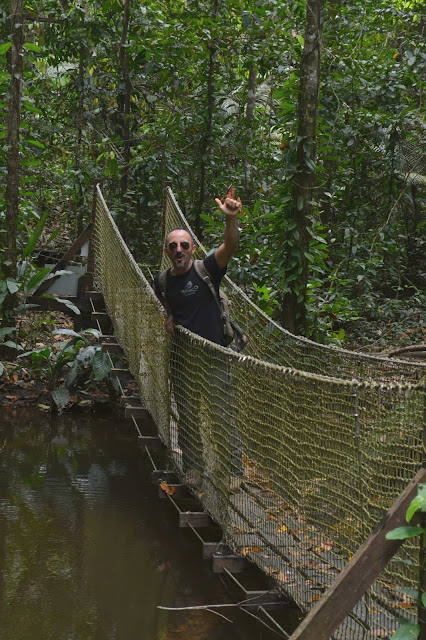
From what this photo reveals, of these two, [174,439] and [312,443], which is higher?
[312,443]

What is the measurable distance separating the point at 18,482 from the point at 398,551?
2898mm

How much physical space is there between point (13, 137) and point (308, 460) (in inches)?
192

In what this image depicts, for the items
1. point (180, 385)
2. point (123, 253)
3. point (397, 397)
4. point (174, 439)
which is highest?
point (123, 253)

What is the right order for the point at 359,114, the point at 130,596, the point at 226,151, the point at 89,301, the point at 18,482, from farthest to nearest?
the point at 226,151 → the point at 359,114 → the point at 89,301 → the point at 18,482 → the point at 130,596

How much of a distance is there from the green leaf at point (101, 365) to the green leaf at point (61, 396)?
25 cm

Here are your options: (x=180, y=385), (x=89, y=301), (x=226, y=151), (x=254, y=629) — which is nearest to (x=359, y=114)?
(x=226, y=151)

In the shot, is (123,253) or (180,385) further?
(123,253)

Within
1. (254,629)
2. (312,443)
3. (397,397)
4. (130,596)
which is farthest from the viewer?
(130,596)

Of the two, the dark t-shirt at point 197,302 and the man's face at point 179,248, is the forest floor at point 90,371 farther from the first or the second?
the man's face at point 179,248

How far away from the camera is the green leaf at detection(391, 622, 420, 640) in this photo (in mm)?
1534

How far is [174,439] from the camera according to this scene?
3.74 meters

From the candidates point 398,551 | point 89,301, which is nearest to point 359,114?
point 89,301

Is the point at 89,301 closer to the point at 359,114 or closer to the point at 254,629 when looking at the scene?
the point at 359,114

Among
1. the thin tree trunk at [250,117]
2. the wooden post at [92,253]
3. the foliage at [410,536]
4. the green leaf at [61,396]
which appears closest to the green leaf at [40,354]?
the green leaf at [61,396]
